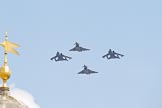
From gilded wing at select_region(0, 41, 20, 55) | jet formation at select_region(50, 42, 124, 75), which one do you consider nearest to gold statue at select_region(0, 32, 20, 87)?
gilded wing at select_region(0, 41, 20, 55)

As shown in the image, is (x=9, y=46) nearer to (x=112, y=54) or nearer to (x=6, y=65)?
(x=6, y=65)

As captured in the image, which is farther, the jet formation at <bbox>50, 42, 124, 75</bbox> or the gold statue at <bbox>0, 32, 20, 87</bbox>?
the jet formation at <bbox>50, 42, 124, 75</bbox>

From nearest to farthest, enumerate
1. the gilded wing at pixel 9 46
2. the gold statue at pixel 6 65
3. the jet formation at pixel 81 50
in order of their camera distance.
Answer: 1. the gold statue at pixel 6 65
2. the gilded wing at pixel 9 46
3. the jet formation at pixel 81 50

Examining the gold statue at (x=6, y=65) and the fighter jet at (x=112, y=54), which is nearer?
the gold statue at (x=6, y=65)

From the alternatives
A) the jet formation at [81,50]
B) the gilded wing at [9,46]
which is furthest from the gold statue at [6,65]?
the jet formation at [81,50]

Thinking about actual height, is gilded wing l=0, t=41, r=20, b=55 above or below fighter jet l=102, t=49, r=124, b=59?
below

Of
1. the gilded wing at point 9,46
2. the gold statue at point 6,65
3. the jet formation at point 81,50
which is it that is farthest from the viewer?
the jet formation at point 81,50

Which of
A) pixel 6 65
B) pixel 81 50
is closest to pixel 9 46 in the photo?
pixel 6 65

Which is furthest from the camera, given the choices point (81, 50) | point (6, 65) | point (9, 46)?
point (81, 50)

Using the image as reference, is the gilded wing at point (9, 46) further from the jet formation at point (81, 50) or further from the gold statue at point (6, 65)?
the jet formation at point (81, 50)

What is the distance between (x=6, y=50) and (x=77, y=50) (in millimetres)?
28591

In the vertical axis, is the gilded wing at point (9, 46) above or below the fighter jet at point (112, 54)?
below

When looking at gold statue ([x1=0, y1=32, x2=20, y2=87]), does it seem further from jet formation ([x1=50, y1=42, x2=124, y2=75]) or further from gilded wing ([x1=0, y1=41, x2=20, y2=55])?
jet formation ([x1=50, y1=42, x2=124, y2=75])

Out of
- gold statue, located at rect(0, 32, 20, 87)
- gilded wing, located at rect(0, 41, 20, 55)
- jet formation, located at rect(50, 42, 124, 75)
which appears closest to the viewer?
gold statue, located at rect(0, 32, 20, 87)
